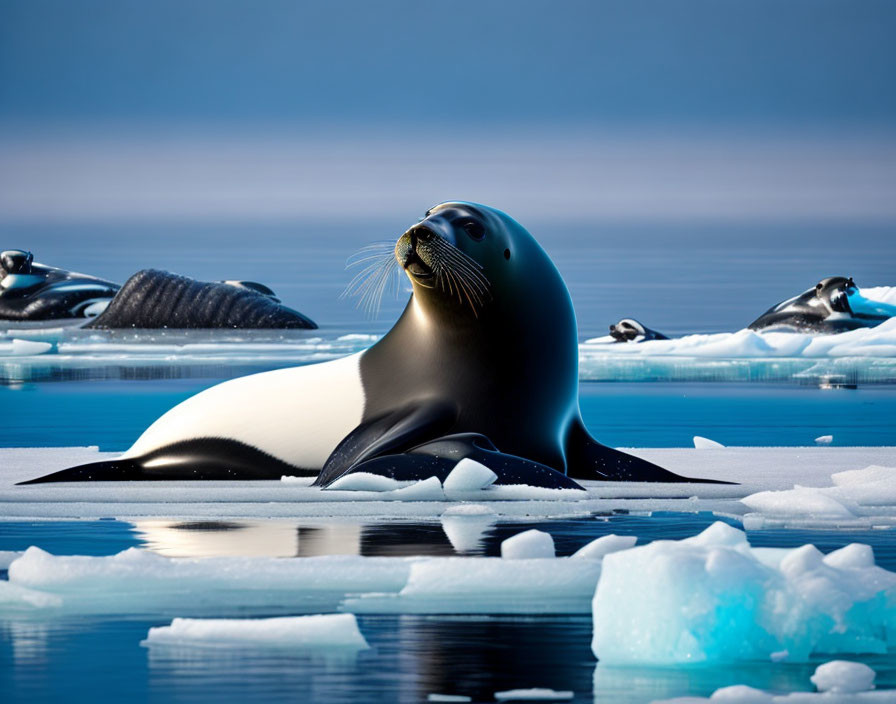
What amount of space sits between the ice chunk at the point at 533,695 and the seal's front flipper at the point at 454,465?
455 centimetres

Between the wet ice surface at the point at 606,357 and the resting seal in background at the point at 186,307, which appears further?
the resting seal in background at the point at 186,307

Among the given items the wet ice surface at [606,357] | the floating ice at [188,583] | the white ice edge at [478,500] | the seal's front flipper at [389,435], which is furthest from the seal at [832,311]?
the floating ice at [188,583]


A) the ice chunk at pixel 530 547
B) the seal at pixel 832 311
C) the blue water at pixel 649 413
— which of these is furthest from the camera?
the seal at pixel 832 311

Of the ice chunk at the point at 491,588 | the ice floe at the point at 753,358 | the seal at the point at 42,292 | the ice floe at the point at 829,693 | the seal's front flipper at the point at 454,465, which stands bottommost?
the ice floe at the point at 829,693

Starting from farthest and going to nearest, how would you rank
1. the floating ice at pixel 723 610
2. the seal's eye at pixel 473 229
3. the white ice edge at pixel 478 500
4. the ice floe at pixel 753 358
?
the ice floe at pixel 753 358 < the seal's eye at pixel 473 229 < the white ice edge at pixel 478 500 < the floating ice at pixel 723 610

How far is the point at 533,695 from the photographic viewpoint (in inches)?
174

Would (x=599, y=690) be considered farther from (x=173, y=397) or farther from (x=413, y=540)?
(x=173, y=397)

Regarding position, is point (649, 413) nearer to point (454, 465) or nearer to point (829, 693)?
point (454, 465)

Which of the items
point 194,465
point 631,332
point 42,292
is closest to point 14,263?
point 42,292

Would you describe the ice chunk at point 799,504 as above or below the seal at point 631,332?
below

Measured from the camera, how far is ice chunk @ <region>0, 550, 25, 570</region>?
660 centimetres

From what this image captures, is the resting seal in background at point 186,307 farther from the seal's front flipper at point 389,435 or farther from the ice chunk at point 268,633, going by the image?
the ice chunk at point 268,633

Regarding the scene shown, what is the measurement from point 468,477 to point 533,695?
4437mm

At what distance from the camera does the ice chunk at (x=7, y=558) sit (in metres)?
6.60
